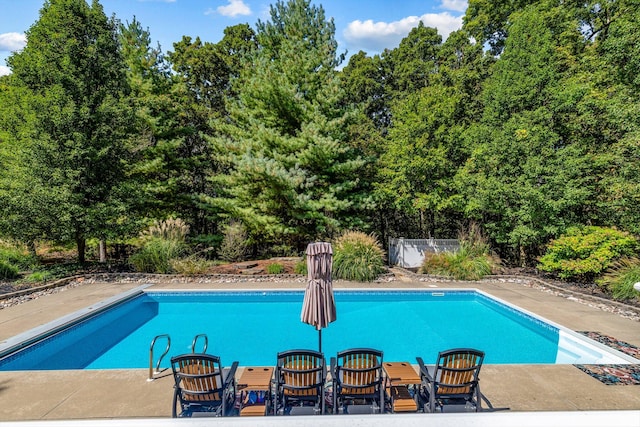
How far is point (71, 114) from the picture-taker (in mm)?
10141

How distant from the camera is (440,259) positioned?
11.1 metres

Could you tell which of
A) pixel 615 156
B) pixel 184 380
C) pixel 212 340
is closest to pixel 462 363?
pixel 184 380

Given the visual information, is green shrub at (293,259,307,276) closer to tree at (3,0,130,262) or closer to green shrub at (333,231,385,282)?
green shrub at (333,231,385,282)

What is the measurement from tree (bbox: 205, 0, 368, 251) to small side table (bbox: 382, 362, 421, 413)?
857 cm

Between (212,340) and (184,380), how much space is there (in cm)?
344

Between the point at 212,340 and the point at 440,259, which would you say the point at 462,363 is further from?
the point at 440,259

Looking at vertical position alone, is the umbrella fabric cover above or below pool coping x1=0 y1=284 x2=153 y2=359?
above

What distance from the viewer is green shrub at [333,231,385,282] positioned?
1013cm

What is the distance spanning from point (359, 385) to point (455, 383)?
97 centimetres

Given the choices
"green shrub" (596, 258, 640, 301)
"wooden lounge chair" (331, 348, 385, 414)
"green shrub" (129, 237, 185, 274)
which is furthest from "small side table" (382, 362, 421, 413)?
"green shrub" (129, 237, 185, 274)

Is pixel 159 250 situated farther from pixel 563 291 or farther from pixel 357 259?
pixel 563 291

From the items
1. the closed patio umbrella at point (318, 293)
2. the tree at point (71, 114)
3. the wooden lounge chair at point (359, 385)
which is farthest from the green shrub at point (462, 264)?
the tree at point (71, 114)

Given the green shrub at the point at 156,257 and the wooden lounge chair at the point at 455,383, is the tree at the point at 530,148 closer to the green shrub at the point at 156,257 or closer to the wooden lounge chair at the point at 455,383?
the wooden lounge chair at the point at 455,383

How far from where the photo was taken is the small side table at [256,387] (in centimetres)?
317
